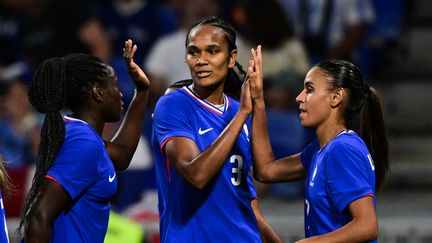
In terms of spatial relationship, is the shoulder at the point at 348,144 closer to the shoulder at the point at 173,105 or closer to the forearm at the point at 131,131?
the shoulder at the point at 173,105

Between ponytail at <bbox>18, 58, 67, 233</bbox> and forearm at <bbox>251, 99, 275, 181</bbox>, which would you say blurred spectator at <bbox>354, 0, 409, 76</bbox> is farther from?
ponytail at <bbox>18, 58, 67, 233</bbox>

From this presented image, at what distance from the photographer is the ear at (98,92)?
183 inches

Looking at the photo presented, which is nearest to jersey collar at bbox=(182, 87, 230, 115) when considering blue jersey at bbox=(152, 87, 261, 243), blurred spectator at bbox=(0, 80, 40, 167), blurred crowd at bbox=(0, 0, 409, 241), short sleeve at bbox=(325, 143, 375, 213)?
blue jersey at bbox=(152, 87, 261, 243)

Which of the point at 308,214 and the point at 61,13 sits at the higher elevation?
the point at 308,214

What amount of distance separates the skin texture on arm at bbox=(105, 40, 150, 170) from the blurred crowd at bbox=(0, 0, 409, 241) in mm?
2738

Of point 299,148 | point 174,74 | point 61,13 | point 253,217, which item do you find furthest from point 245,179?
point 61,13

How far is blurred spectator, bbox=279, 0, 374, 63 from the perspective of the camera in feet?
30.2

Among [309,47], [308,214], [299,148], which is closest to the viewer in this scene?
[308,214]

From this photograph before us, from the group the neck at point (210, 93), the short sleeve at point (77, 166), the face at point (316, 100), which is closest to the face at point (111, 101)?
the short sleeve at point (77, 166)

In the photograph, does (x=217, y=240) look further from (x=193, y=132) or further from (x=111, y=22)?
(x=111, y=22)

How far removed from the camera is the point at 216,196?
456 cm

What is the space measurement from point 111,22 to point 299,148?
2.23 meters

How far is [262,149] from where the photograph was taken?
15.5ft

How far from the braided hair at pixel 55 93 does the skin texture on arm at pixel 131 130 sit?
267 mm
